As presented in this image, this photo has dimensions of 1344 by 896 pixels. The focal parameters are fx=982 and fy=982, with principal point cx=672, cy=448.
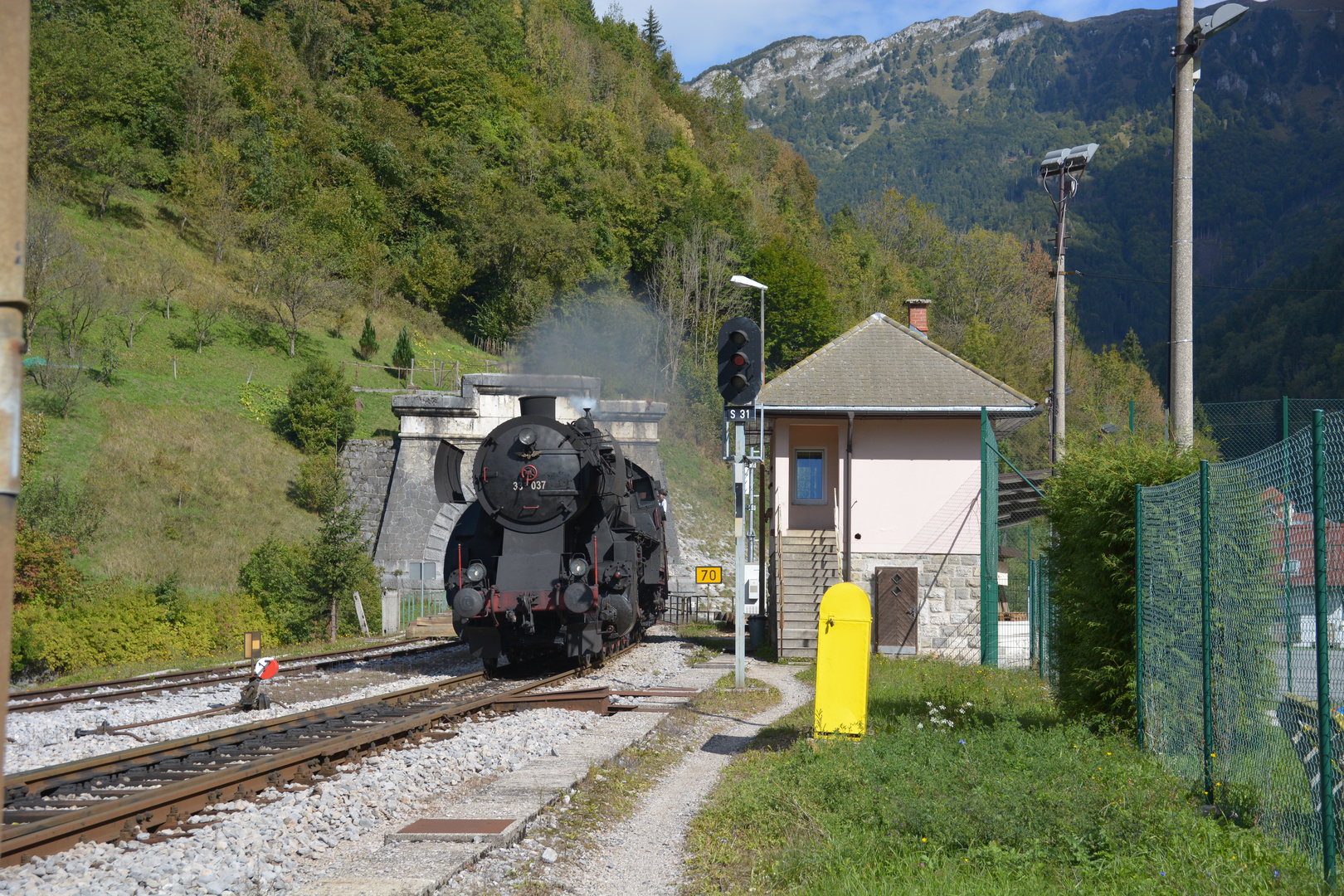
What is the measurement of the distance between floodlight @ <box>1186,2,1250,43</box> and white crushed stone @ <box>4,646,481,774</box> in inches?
485

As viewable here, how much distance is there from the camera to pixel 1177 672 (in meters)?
7.60

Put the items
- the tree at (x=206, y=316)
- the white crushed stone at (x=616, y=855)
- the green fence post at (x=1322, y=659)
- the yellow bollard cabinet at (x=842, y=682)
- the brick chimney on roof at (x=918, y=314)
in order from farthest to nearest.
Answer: the tree at (x=206, y=316) → the brick chimney on roof at (x=918, y=314) → the yellow bollard cabinet at (x=842, y=682) → the white crushed stone at (x=616, y=855) → the green fence post at (x=1322, y=659)

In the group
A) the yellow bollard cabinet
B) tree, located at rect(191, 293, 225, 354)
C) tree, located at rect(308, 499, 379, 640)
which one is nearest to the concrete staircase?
the yellow bollard cabinet

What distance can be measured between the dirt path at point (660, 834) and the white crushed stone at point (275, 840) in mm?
1483

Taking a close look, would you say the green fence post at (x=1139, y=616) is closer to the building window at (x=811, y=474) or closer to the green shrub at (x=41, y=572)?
the building window at (x=811, y=474)

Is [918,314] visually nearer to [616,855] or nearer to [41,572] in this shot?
[41,572]

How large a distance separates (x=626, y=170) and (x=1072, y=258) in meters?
Answer: 77.5

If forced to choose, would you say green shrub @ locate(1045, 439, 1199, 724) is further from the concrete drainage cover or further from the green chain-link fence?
the concrete drainage cover

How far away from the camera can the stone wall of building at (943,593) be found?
21031 millimetres

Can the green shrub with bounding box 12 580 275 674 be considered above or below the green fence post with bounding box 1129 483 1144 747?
below

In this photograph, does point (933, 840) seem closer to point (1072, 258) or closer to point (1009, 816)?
point (1009, 816)

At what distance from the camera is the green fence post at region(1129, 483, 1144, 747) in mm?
8102

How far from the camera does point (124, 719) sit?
37.6ft

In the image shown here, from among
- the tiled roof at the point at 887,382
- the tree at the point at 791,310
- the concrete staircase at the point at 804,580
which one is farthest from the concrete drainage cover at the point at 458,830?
the tree at the point at 791,310
